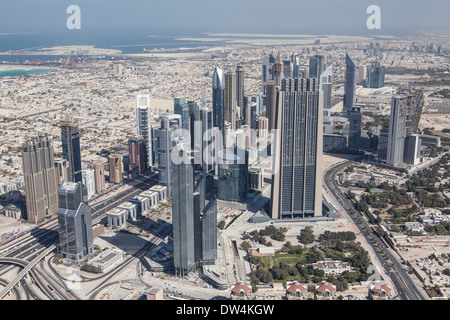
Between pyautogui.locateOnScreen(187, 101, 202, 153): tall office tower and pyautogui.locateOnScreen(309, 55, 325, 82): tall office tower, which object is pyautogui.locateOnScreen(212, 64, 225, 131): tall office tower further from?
pyautogui.locateOnScreen(309, 55, 325, 82): tall office tower

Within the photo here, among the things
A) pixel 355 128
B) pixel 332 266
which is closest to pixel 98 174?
pixel 332 266

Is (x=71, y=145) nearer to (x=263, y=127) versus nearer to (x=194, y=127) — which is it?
(x=194, y=127)

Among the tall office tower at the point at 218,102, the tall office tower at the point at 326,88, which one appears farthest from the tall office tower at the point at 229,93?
the tall office tower at the point at 326,88

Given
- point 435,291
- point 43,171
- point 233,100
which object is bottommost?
point 435,291

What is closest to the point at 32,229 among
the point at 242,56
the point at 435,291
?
the point at 435,291

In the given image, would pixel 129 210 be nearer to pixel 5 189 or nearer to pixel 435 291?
pixel 5 189
